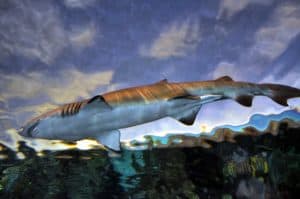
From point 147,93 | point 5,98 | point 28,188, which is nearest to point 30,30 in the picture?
point 5,98

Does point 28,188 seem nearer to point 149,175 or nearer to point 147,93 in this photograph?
point 149,175

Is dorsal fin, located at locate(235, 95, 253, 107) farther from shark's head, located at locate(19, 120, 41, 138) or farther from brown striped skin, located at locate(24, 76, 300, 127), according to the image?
shark's head, located at locate(19, 120, 41, 138)

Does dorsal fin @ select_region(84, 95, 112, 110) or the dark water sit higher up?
dorsal fin @ select_region(84, 95, 112, 110)

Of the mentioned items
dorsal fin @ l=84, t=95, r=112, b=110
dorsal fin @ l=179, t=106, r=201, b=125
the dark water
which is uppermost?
dorsal fin @ l=84, t=95, r=112, b=110

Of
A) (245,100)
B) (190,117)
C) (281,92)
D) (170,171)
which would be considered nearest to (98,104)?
(190,117)

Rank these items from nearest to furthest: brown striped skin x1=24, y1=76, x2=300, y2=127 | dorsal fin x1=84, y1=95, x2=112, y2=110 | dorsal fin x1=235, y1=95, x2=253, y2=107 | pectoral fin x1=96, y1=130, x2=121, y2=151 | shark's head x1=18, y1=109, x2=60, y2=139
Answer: dorsal fin x1=84, y1=95, x2=112, y2=110, dorsal fin x1=235, y1=95, x2=253, y2=107, brown striped skin x1=24, y1=76, x2=300, y2=127, shark's head x1=18, y1=109, x2=60, y2=139, pectoral fin x1=96, y1=130, x2=121, y2=151

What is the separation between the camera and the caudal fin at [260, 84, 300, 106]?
5352mm

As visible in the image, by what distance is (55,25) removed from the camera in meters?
6.88

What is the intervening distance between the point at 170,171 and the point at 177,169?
56cm

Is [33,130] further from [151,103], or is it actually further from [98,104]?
[151,103]

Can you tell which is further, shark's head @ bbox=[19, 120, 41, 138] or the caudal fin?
shark's head @ bbox=[19, 120, 41, 138]

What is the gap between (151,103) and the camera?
226 inches

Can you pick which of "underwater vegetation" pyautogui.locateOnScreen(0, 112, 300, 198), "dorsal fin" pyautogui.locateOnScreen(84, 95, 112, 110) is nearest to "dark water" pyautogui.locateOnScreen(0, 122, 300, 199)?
"underwater vegetation" pyautogui.locateOnScreen(0, 112, 300, 198)

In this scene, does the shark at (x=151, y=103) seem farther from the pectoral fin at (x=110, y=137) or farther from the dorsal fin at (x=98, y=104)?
the pectoral fin at (x=110, y=137)
